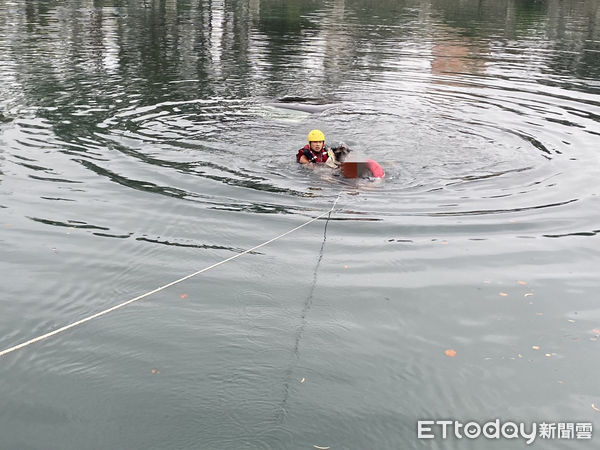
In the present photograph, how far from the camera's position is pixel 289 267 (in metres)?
8.12

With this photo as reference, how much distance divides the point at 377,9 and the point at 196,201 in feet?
164

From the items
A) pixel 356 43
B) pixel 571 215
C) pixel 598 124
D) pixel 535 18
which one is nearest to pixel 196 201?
pixel 571 215

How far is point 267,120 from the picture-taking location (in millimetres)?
15688

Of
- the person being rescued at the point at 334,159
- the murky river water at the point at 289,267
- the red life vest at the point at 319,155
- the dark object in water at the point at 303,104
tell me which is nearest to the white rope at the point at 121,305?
the murky river water at the point at 289,267

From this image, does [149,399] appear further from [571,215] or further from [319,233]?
[571,215]

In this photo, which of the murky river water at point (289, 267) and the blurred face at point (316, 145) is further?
the blurred face at point (316, 145)

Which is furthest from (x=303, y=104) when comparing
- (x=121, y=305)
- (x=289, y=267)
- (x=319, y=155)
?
(x=121, y=305)

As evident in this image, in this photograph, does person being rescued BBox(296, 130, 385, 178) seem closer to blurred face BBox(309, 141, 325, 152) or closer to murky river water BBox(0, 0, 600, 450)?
blurred face BBox(309, 141, 325, 152)

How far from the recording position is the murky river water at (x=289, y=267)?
553cm

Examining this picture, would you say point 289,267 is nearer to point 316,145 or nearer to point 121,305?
point 121,305

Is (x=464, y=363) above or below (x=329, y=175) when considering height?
below

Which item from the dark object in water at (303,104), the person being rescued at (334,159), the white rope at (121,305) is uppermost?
the dark object in water at (303,104)

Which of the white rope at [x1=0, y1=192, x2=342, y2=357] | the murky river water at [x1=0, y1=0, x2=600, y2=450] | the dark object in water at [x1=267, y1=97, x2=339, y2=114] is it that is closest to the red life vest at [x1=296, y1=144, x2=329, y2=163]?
the murky river water at [x1=0, y1=0, x2=600, y2=450]

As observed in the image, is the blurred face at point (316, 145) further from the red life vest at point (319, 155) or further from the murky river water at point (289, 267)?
the murky river water at point (289, 267)
